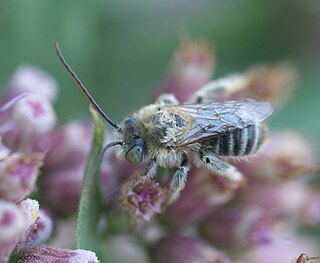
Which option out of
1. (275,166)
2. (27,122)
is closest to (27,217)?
(27,122)

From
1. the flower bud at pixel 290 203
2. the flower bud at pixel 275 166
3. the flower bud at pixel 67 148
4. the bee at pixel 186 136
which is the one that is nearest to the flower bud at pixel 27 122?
the flower bud at pixel 67 148

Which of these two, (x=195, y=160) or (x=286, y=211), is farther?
(x=286, y=211)

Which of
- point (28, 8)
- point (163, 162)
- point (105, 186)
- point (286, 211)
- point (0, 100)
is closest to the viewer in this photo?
point (163, 162)

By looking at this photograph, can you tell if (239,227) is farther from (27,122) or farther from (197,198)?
(27,122)

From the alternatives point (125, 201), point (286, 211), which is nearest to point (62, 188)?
point (125, 201)

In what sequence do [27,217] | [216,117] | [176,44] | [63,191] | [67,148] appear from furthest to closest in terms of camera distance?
[176,44], [67,148], [63,191], [216,117], [27,217]

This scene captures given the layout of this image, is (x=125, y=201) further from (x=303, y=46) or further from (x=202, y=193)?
(x=303, y=46)
